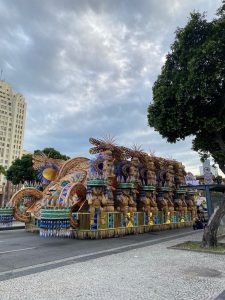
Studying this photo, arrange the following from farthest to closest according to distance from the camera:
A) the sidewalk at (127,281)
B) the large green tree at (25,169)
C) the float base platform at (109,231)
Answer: the large green tree at (25,169) < the float base platform at (109,231) < the sidewalk at (127,281)

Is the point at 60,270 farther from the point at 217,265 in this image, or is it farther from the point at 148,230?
the point at 148,230

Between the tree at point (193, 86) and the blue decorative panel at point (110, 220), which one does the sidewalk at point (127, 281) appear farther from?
the blue decorative panel at point (110, 220)

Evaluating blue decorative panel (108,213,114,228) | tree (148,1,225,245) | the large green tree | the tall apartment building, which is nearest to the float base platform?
blue decorative panel (108,213,114,228)

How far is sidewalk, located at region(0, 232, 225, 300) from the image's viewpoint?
506cm

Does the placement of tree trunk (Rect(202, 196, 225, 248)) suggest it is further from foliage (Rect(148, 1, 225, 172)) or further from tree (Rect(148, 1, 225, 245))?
foliage (Rect(148, 1, 225, 172))

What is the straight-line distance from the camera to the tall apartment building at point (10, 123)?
9709 centimetres

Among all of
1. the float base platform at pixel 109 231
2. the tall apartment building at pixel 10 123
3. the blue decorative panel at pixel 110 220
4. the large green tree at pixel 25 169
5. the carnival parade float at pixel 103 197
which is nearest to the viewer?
the float base platform at pixel 109 231

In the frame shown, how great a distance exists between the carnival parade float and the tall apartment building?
84.0 m

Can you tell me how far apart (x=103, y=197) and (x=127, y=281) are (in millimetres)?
9588

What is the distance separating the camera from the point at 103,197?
15516mm

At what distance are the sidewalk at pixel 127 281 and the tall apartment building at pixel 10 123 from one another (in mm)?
97709

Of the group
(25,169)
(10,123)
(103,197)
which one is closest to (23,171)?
(25,169)

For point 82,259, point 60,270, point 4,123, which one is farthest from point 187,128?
point 4,123

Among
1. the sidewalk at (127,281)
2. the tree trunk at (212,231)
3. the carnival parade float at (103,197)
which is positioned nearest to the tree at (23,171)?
the carnival parade float at (103,197)
